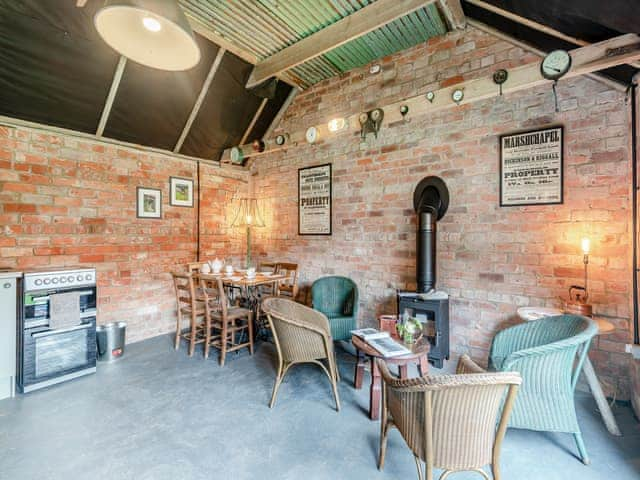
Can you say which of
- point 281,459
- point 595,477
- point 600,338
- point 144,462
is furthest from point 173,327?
point 600,338

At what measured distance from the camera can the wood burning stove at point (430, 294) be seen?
314 cm

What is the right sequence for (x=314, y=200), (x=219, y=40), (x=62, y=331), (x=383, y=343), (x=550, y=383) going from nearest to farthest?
(x=550, y=383) → (x=383, y=343) → (x=62, y=331) → (x=219, y=40) → (x=314, y=200)

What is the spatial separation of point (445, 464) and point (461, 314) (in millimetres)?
2131

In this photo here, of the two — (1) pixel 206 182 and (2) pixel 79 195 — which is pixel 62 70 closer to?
(2) pixel 79 195

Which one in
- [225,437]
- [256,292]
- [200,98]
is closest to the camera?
[225,437]

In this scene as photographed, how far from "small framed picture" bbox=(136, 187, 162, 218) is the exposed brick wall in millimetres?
2105

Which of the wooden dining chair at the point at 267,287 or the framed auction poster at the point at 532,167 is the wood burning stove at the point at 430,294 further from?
the wooden dining chair at the point at 267,287

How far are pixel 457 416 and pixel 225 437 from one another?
5.43 ft

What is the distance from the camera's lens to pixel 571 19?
7.51 ft

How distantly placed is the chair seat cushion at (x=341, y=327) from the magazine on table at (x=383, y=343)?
27.2 inches

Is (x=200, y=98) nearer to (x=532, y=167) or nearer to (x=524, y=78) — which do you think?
(x=524, y=78)

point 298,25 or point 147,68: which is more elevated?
point 298,25

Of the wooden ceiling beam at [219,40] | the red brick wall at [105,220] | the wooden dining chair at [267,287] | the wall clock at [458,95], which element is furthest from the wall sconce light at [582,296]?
the red brick wall at [105,220]

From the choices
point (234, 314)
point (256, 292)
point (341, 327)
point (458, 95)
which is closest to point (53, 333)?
point (234, 314)
